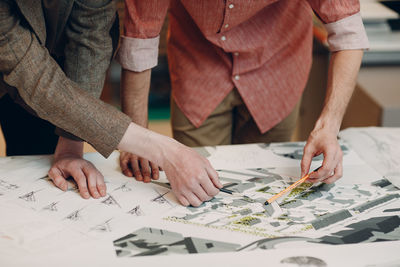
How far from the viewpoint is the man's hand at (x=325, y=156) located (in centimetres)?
115

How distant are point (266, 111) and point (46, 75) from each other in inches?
26.7

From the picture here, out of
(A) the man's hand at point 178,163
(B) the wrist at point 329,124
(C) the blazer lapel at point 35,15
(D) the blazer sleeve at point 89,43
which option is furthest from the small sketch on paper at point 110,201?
(B) the wrist at point 329,124

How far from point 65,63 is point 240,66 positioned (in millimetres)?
471

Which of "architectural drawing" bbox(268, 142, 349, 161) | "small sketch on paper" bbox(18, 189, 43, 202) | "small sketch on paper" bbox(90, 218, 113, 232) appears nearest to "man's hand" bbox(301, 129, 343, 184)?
"architectural drawing" bbox(268, 142, 349, 161)

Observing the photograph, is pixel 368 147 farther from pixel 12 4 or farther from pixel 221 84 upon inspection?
pixel 12 4

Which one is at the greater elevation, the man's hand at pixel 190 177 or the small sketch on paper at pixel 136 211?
the man's hand at pixel 190 177

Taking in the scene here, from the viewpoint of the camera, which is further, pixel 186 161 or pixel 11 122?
pixel 11 122

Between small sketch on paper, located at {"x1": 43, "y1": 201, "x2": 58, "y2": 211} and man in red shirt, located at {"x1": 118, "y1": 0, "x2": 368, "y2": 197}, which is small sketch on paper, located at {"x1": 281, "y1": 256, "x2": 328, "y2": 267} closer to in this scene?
man in red shirt, located at {"x1": 118, "y1": 0, "x2": 368, "y2": 197}

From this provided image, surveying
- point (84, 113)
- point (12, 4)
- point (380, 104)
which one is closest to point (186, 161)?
point (84, 113)

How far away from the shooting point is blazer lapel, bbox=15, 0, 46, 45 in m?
1.03

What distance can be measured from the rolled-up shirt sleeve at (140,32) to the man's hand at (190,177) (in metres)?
0.27

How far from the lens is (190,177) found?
3.55 ft

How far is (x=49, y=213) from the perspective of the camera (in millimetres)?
1043

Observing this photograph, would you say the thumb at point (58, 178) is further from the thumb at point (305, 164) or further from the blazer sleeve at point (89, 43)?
the thumb at point (305, 164)
